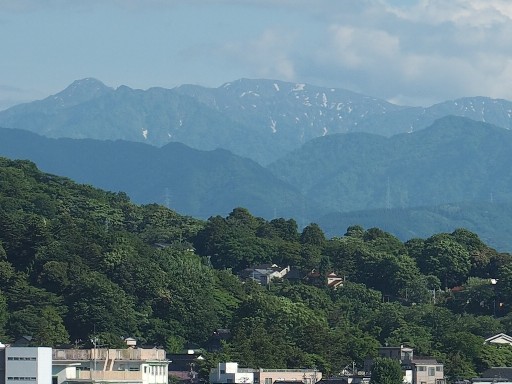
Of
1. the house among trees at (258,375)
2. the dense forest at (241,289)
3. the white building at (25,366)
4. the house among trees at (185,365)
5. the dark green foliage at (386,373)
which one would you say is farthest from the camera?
the dense forest at (241,289)

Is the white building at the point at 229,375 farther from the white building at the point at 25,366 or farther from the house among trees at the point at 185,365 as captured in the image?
the white building at the point at 25,366

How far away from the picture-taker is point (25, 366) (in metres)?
52.8

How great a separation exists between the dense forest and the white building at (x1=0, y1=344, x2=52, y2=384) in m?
27.1

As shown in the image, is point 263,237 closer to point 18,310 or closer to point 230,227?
point 230,227

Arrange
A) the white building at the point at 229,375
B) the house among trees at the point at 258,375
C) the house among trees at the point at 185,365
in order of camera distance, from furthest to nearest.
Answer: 1. the house among trees at the point at 185,365
2. the house among trees at the point at 258,375
3. the white building at the point at 229,375

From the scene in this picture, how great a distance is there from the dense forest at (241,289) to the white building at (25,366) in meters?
27.1

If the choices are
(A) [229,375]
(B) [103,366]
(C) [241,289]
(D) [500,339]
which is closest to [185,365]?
(A) [229,375]

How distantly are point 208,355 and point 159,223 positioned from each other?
6228cm

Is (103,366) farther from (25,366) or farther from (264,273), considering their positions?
(264,273)

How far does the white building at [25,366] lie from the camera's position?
173 feet

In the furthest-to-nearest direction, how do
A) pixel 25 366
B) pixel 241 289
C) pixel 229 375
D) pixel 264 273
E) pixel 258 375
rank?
pixel 264 273 → pixel 241 289 → pixel 258 375 → pixel 229 375 → pixel 25 366

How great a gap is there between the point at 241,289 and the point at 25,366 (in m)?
60.1

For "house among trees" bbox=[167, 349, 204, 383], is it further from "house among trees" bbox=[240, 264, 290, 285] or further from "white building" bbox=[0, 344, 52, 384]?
"house among trees" bbox=[240, 264, 290, 285]

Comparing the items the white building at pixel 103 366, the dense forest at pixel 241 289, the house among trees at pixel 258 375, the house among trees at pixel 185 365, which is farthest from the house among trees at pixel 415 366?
the white building at pixel 103 366
